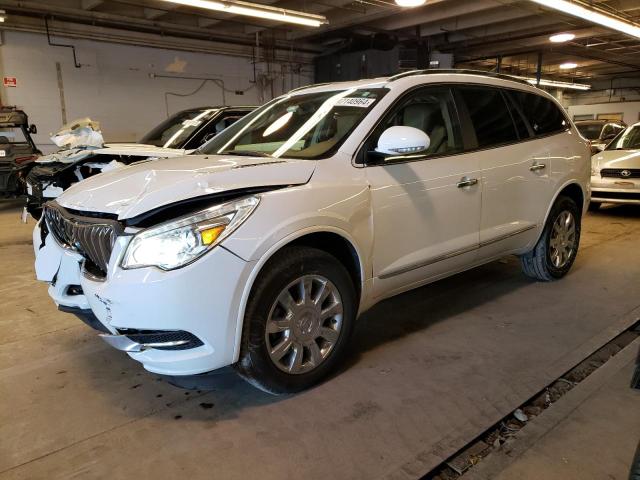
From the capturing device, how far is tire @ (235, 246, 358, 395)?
2.28m

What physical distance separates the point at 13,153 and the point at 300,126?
806 cm

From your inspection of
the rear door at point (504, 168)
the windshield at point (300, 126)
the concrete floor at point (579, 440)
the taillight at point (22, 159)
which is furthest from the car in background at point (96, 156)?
the taillight at point (22, 159)

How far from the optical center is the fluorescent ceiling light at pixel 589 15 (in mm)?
7374

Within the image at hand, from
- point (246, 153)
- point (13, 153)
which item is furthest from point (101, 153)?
point (13, 153)

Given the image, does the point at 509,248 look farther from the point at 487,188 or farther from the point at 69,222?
the point at 69,222

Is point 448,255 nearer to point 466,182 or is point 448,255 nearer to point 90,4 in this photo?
point 466,182

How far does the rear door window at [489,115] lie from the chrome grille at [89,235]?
2.39m

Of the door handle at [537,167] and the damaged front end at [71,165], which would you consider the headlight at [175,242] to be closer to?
the door handle at [537,167]

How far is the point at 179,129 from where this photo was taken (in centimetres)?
632

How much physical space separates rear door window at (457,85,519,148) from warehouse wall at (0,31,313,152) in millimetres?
9809

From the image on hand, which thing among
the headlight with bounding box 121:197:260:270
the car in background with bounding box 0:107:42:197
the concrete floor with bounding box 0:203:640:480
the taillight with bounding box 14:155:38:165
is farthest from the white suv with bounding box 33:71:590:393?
the car in background with bounding box 0:107:42:197

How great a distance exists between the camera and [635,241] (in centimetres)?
588

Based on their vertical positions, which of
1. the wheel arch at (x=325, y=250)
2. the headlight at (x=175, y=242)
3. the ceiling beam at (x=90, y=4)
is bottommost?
the wheel arch at (x=325, y=250)

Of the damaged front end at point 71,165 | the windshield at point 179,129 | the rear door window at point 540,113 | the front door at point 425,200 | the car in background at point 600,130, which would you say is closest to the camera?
the front door at point 425,200
